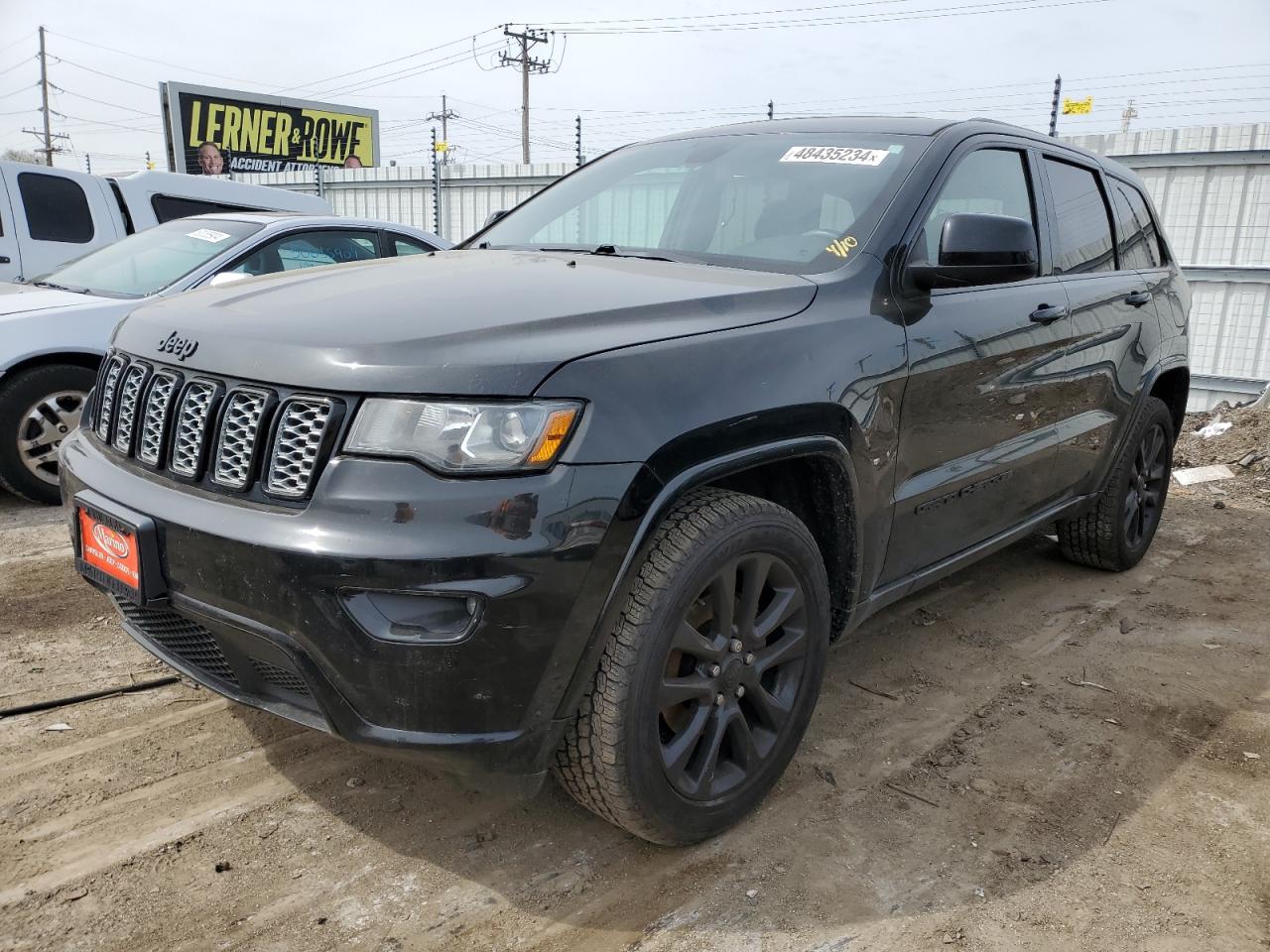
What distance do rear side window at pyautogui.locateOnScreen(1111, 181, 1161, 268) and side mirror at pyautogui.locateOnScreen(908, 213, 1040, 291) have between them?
163 centimetres

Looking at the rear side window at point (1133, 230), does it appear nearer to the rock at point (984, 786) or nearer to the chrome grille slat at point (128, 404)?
the rock at point (984, 786)

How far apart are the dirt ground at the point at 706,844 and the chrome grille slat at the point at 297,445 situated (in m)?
0.94

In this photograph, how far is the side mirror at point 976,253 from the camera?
267 cm

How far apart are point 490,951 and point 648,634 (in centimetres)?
73

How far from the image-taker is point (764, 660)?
7.86 feet

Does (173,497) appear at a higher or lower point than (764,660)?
higher

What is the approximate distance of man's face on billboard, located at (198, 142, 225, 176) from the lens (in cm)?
2684

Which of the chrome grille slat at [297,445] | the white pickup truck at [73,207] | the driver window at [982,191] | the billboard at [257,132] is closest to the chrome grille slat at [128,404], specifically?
the chrome grille slat at [297,445]

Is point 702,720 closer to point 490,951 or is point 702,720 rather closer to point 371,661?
point 490,951

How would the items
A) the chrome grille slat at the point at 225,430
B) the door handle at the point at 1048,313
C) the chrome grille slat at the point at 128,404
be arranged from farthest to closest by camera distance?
1. the door handle at the point at 1048,313
2. the chrome grille slat at the point at 128,404
3. the chrome grille slat at the point at 225,430

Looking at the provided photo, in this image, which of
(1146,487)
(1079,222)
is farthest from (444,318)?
(1146,487)

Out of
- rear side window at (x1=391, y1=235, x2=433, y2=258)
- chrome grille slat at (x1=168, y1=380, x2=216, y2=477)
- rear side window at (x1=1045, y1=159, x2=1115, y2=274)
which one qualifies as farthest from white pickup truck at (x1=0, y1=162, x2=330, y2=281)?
chrome grille slat at (x1=168, y1=380, x2=216, y2=477)

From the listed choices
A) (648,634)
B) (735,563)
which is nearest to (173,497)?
(648,634)

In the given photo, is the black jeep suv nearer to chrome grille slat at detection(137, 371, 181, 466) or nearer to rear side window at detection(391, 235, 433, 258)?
chrome grille slat at detection(137, 371, 181, 466)
